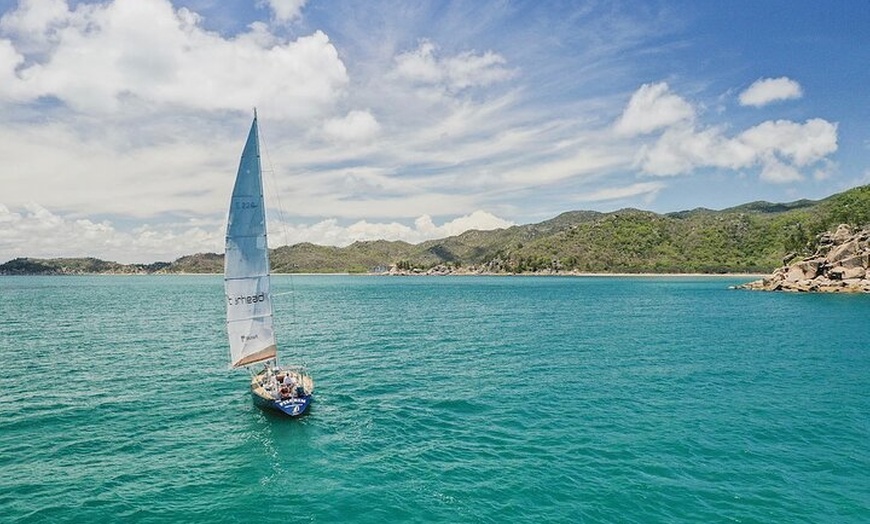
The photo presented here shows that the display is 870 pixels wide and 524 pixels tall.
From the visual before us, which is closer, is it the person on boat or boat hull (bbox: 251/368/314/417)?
boat hull (bbox: 251/368/314/417)

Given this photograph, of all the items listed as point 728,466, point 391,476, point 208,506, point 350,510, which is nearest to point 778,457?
point 728,466

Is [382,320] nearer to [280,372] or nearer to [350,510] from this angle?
[280,372]

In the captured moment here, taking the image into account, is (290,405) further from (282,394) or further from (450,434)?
(450,434)

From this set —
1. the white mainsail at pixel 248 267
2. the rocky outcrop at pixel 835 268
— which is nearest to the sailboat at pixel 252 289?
the white mainsail at pixel 248 267

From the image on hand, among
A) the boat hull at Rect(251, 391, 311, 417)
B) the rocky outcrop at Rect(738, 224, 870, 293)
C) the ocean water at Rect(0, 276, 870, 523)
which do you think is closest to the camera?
the ocean water at Rect(0, 276, 870, 523)

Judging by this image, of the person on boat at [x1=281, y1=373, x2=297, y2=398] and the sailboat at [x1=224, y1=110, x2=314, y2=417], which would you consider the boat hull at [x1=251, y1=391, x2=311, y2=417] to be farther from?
the person on boat at [x1=281, y1=373, x2=297, y2=398]

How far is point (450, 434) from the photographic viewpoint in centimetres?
3481

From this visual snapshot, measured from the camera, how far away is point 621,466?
95.6 feet

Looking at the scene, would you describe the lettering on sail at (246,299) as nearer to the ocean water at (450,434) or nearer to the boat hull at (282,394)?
the boat hull at (282,394)

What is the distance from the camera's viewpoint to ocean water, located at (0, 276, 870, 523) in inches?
989

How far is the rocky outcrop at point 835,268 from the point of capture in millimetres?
159000

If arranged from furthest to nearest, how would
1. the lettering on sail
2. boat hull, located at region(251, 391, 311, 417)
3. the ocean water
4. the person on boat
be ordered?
the lettering on sail < the person on boat < boat hull, located at region(251, 391, 311, 417) < the ocean water

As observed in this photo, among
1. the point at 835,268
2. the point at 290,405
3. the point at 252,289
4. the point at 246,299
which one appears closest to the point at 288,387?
the point at 290,405

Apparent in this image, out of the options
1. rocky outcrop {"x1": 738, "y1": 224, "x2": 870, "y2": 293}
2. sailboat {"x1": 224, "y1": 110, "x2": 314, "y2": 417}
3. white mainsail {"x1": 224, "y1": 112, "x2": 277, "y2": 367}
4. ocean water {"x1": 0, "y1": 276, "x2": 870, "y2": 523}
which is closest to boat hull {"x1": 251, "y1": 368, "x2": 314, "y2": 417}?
sailboat {"x1": 224, "y1": 110, "x2": 314, "y2": 417}
